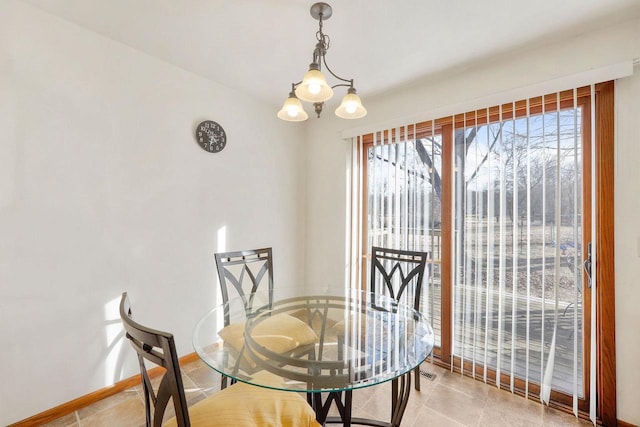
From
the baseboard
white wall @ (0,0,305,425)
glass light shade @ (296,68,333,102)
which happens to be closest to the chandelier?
glass light shade @ (296,68,333,102)

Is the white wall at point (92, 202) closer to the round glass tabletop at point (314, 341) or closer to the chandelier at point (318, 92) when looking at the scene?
the round glass tabletop at point (314, 341)

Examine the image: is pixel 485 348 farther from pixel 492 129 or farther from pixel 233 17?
pixel 233 17

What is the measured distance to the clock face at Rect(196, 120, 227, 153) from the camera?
Result: 2.53 metres

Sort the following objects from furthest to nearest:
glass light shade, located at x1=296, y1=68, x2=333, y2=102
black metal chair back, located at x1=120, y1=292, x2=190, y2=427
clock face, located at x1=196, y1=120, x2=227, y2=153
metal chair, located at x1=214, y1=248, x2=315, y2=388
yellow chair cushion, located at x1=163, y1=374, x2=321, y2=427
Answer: clock face, located at x1=196, y1=120, x2=227, y2=153 < metal chair, located at x1=214, y1=248, x2=315, y2=388 < glass light shade, located at x1=296, y1=68, x2=333, y2=102 < yellow chair cushion, located at x1=163, y1=374, x2=321, y2=427 < black metal chair back, located at x1=120, y1=292, x2=190, y2=427

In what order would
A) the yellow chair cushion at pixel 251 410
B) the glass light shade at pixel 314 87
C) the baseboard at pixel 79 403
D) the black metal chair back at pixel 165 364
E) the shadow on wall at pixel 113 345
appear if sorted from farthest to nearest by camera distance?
the shadow on wall at pixel 113 345, the baseboard at pixel 79 403, the glass light shade at pixel 314 87, the yellow chair cushion at pixel 251 410, the black metal chair back at pixel 165 364

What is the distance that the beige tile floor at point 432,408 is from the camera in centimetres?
182

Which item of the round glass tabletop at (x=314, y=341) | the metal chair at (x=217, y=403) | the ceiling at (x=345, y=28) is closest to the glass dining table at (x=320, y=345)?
the round glass tabletop at (x=314, y=341)

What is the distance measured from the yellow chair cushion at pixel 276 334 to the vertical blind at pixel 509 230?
4.42 ft

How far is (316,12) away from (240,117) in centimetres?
143

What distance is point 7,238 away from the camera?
1.69 metres

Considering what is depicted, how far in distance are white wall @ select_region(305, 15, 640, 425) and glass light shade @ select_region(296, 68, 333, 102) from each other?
1.38 metres

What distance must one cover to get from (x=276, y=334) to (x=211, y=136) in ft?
6.05

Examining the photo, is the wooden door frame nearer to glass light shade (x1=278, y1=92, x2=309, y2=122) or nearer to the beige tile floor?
the beige tile floor

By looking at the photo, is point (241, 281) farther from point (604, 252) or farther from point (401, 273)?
point (604, 252)
